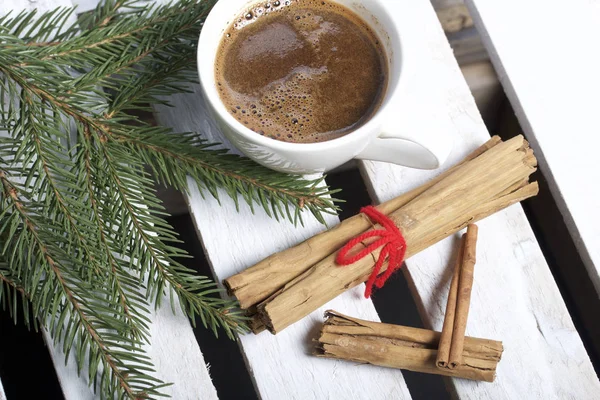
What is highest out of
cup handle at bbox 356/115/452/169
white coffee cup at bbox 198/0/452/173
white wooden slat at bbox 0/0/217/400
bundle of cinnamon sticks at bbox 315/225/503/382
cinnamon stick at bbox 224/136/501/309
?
white coffee cup at bbox 198/0/452/173

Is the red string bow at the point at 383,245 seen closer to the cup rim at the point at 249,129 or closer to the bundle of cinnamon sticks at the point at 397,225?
the bundle of cinnamon sticks at the point at 397,225

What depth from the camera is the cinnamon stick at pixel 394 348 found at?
871 mm

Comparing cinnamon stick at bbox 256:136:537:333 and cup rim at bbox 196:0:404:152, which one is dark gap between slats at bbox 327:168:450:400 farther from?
cup rim at bbox 196:0:404:152

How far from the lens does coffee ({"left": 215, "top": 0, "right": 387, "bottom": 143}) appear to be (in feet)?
2.72

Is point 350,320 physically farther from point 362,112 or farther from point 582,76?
point 582,76

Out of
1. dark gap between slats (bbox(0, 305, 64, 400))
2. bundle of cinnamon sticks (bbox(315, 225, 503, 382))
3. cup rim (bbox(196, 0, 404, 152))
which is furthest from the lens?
dark gap between slats (bbox(0, 305, 64, 400))

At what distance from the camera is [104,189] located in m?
0.82

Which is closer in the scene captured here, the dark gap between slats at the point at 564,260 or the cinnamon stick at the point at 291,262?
the cinnamon stick at the point at 291,262

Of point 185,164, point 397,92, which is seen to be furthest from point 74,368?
point 397,92

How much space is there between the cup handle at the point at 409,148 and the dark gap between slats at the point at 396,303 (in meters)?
0.39

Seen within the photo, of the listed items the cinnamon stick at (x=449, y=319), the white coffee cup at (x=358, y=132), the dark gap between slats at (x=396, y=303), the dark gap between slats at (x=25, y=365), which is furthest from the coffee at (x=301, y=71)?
the dark gap between slats at (x=25, y=365)

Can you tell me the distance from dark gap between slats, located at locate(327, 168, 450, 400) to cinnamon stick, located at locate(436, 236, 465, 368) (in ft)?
0.99

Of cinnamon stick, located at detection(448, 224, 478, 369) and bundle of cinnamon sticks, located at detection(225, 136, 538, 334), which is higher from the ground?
bundle of cinnamon sticks, located at detection(225, 136, 538, 334)

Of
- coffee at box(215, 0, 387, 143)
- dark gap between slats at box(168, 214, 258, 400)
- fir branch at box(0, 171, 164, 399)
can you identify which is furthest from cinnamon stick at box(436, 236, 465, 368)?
dark gap between slats at box(168, 214, 258, 400)
